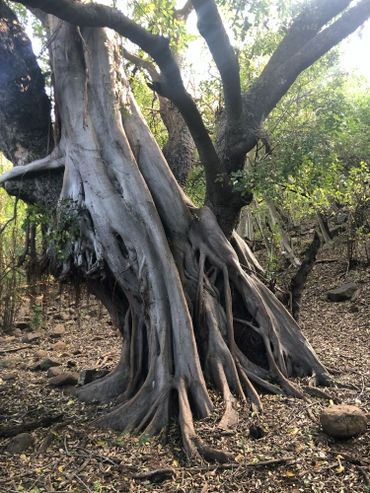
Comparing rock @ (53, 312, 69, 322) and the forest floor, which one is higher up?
rock @ (53, 312, 69, 322)

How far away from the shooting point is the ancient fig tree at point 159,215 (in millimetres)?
4418

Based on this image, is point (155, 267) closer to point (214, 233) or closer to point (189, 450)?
point (214, 233)

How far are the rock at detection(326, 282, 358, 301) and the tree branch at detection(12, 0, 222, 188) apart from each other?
6507mm

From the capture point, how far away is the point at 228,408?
159 inches

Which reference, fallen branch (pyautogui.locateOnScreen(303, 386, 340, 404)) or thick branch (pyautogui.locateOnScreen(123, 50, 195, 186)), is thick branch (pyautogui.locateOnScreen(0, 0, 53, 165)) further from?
fallen branch (pyautogui.locateOnScreen(303, 386, 340, 404))

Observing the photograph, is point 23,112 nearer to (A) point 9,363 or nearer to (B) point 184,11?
(B) point 184,11

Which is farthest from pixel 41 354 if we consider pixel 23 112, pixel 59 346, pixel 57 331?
pixel 23 112

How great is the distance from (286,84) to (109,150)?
211cm

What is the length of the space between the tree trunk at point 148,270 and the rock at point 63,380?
0.58m

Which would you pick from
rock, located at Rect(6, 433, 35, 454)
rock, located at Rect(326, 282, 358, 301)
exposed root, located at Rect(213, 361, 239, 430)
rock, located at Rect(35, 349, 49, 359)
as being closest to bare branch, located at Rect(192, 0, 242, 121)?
exposed root, located at Rect(213, 361, 239, 430)

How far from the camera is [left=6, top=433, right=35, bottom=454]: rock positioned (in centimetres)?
382

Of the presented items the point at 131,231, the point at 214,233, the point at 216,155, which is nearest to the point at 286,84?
the point at 216,155

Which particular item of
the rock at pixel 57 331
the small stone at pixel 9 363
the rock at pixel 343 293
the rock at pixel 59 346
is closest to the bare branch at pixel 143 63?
the small stone at pixel 9 363

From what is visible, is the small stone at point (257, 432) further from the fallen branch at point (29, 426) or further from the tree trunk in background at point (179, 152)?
the tree trunk in background at point (179, 152)
